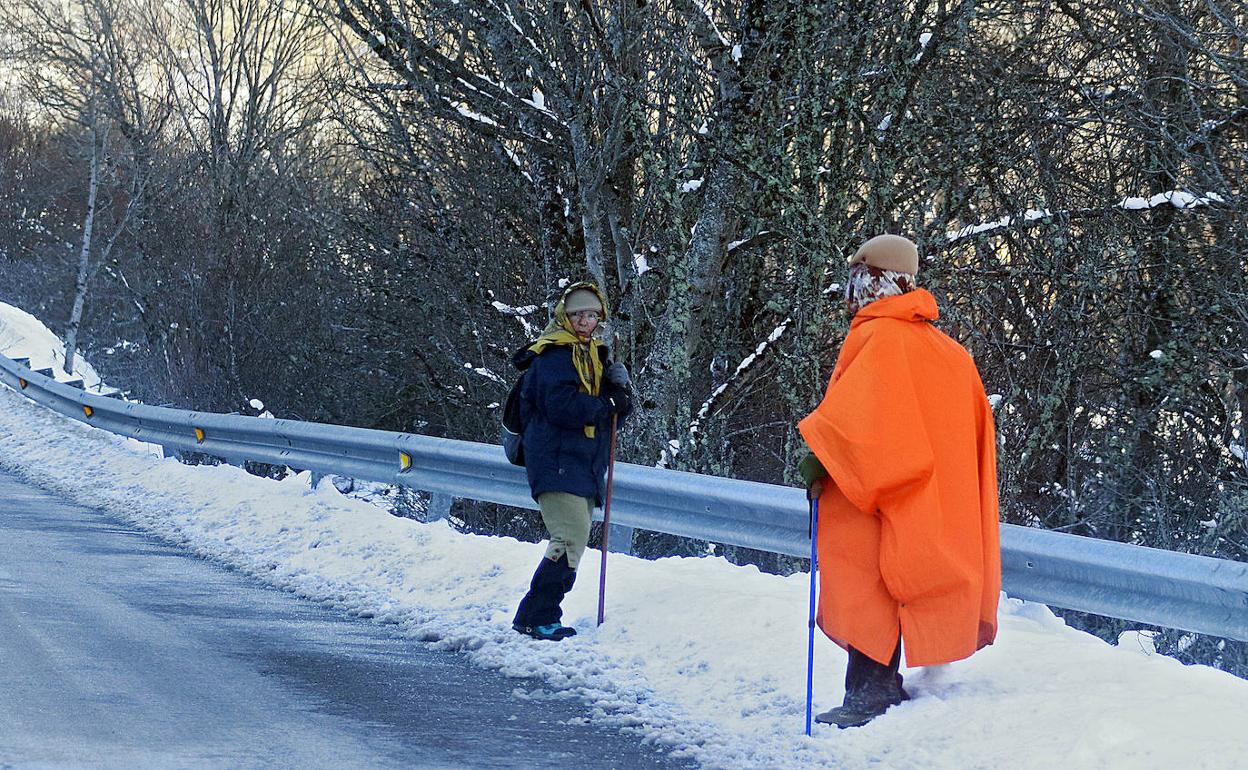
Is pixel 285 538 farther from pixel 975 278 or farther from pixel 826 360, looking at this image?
pixel 975 278

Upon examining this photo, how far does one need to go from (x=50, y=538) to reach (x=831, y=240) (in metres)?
5.67

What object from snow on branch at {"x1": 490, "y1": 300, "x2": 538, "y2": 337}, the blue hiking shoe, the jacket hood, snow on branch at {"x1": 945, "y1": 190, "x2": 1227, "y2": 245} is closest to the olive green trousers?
the blue hiking shoe

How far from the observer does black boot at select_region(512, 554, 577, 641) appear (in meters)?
6.42

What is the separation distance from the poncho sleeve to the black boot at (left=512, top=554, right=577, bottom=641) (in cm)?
189

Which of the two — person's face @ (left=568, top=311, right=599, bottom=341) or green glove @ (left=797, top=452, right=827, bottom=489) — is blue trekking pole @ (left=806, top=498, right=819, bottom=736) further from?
person's face @ (left=568, top=311, right=599, bottom=341)

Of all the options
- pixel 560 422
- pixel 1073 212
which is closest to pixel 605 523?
pixel 560 422

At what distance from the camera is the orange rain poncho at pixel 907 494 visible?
483 cm

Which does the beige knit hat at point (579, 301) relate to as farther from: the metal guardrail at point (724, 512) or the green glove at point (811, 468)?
the green glove at point (811, 468)

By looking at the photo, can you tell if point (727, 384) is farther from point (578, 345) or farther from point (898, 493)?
point (898, 493)

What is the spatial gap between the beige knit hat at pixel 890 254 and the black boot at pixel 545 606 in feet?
7.22

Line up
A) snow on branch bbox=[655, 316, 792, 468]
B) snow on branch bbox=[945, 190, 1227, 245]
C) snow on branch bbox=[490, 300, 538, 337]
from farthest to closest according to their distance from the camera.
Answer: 1. snow on branch bbox=[490, 300, 538, 337]
2. snow on branch bbox=[655, 316, 792, 468]
3. snow on branch bbox=[945, 190, 1227, 245]

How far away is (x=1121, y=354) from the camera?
39.1 feet

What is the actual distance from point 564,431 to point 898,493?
2.08 metres

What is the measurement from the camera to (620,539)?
25.6ft
